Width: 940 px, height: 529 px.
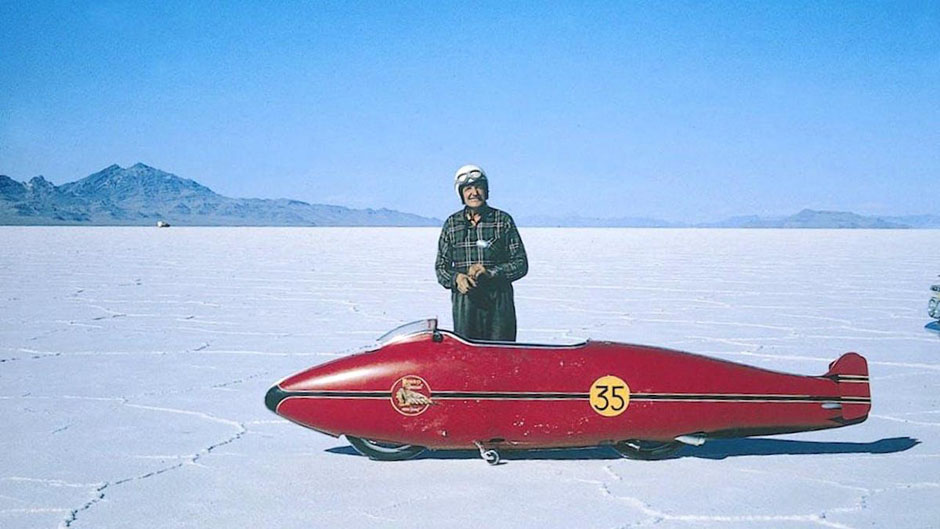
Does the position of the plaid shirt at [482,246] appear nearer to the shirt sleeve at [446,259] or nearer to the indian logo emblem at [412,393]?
the shirt sleeve at [446,259]

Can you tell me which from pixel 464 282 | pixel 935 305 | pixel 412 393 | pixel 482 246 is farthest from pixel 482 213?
pixel 935 305

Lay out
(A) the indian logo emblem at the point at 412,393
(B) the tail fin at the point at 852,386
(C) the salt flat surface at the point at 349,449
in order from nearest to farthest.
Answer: (C) the salt flat surface at the point at 349,449 < (A) the indian logo emblem at the point at 412,393 < (B) the tail fin at the point at 852,386

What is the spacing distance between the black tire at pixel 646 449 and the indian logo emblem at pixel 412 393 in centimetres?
81

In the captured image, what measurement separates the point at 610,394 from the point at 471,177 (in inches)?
44.6

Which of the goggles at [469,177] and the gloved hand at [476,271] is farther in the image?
the goggles at [469,177]

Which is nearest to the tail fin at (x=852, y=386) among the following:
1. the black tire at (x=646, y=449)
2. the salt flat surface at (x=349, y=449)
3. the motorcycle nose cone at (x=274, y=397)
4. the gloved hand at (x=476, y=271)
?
the salt flat surface at (x=349, y=449)

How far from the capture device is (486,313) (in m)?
4.10

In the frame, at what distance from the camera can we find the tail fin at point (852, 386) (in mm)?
3660

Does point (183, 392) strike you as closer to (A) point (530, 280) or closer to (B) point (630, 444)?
(B) point (630, 444)

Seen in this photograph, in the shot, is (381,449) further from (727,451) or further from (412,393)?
(727,451)

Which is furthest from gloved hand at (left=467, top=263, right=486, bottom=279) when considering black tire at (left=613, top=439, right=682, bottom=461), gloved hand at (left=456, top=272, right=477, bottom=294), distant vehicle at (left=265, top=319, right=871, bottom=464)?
black tire at (left=613, top=439, right=682, bottom=461)

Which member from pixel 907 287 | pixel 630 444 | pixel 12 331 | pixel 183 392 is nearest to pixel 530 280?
pixel 907 287

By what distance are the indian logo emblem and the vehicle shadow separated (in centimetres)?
40

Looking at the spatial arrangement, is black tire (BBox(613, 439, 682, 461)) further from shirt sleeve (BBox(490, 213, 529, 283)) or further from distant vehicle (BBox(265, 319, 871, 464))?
shirt sleeve (BBox(490, 213, 529, 283))
